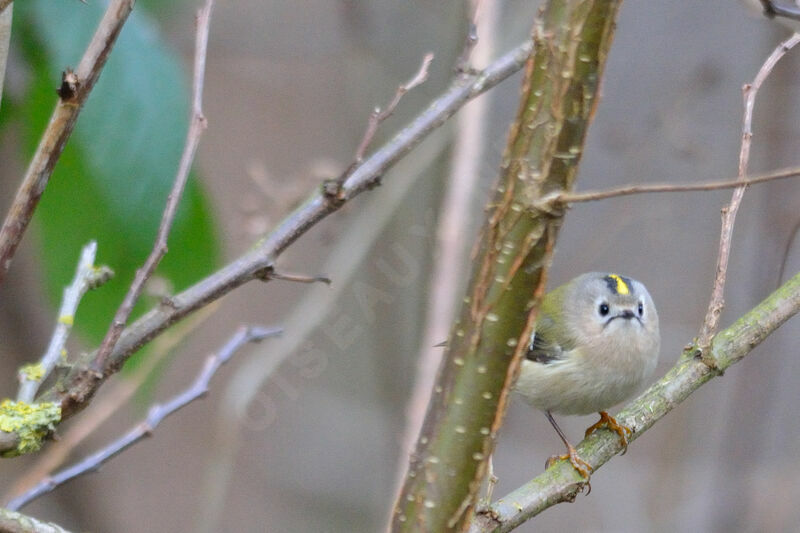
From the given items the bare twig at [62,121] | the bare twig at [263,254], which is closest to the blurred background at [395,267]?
the bare twig at [263,254]

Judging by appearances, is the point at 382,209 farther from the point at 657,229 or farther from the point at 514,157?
the point at 514,157

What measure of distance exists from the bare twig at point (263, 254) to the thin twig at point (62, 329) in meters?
0.03

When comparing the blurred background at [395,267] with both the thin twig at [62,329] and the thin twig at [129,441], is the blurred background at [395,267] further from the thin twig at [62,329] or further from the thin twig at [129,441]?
the thin twig at [62,329]

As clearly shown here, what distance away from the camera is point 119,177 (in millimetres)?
1674

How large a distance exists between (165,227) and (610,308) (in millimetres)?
1514

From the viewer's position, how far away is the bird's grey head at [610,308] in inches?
88.8

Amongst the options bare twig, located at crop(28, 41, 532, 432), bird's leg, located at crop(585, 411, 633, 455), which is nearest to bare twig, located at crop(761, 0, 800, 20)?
bare twig, located at crop(28, 41, 532, 432)

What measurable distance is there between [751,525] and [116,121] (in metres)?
2.78

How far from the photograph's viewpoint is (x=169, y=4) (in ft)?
6.97

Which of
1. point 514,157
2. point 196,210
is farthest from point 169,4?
point 514,157

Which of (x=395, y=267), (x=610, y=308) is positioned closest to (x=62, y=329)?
(x=610, y=308)

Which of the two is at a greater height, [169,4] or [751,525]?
[169,4]

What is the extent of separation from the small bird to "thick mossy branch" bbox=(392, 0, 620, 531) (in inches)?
43.9

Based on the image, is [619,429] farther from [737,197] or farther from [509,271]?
[509,271]
